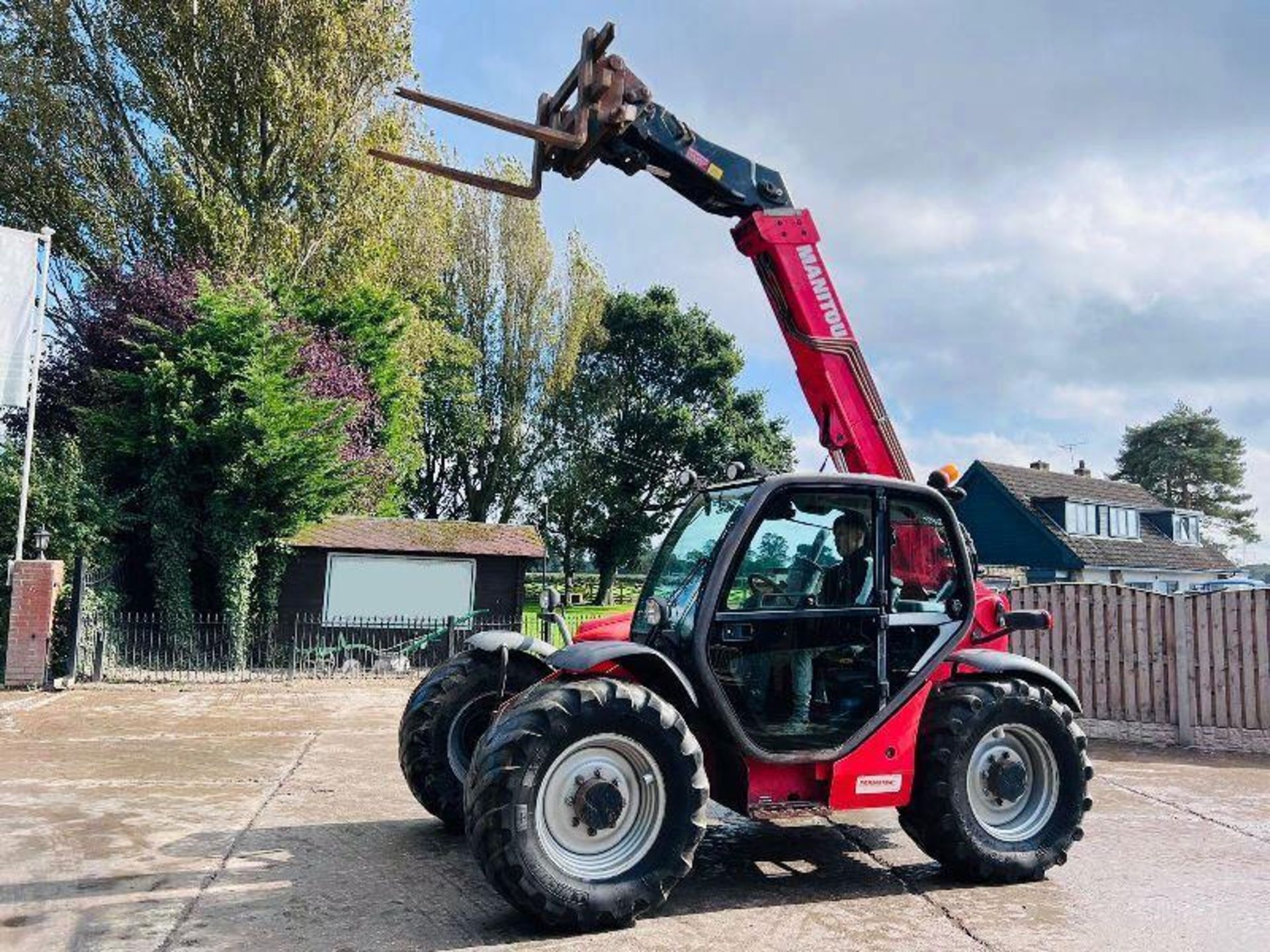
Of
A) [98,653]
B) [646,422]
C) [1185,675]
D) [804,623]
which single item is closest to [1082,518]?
[646,422]

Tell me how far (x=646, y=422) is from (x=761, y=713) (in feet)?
104

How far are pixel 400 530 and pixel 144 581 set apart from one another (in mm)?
4575

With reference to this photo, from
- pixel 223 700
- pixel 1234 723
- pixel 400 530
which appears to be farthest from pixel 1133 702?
pixel 400 530

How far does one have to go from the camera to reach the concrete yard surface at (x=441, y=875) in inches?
165

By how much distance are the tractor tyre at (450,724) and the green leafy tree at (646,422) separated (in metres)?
29.1

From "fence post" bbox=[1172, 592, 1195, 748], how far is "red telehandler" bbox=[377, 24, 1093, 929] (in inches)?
190

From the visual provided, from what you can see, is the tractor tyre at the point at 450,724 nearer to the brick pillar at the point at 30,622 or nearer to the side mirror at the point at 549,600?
the side mirror at the point at 549,600

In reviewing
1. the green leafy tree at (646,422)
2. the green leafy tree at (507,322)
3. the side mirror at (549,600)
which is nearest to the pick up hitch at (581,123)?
the side mirror at (549,600)

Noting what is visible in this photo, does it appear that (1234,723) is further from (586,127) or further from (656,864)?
(586,127)

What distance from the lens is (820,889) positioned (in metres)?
4.93

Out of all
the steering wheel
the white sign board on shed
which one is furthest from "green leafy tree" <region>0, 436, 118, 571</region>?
the steering wheel

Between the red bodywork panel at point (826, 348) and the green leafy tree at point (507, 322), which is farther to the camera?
the green leafy tree at point (507, 322)

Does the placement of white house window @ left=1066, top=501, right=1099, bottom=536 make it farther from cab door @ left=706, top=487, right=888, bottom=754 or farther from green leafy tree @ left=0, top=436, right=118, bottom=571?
cab door @ left=706, top=487, right=888, bottom=754

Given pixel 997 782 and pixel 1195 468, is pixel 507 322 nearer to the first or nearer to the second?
pixel 997 782
